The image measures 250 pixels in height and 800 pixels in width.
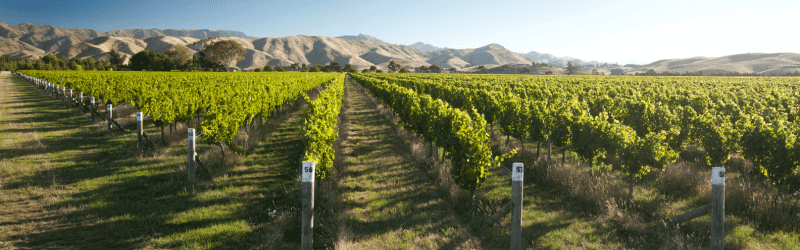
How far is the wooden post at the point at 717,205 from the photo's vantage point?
15.2ft

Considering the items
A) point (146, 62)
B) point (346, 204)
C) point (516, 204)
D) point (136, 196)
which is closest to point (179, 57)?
point (146, 62)

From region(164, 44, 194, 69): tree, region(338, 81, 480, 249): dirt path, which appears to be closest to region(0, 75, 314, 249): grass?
region(338, 81, 480, 249): dirt path

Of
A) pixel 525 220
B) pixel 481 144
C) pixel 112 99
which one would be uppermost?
pixel 112 99

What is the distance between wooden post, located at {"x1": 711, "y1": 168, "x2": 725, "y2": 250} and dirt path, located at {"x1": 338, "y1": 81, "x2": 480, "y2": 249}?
318 centimetres

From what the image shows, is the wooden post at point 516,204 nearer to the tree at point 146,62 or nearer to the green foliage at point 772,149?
the green foliage at point 772,149

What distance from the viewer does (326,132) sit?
26.2 ft

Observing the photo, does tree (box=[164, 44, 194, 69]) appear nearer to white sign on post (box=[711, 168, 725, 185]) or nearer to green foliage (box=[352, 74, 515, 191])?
green foliage (box=[352, 74, 515, 191])

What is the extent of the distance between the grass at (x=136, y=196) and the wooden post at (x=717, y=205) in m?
6.03

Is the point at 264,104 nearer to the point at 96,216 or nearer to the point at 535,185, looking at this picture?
the point at 96,216

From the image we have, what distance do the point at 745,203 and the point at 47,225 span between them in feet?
40.6

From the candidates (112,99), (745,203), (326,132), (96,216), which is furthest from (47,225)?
(112,99)

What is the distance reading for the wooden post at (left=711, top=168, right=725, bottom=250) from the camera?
4.62m

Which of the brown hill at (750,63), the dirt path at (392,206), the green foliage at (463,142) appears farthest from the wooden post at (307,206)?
the brown hill at (750,63)

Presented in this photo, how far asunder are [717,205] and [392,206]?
16.6ft
